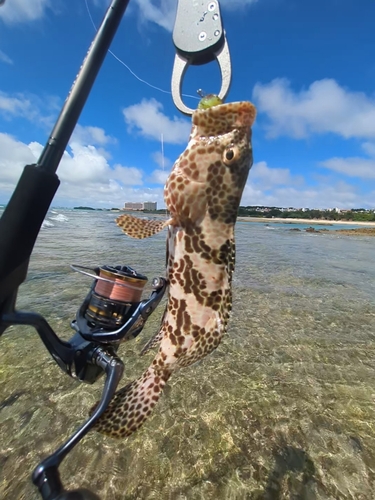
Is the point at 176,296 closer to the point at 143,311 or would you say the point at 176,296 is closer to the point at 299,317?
the point at 143,311

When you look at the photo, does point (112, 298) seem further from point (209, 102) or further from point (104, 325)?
point (209, 102)

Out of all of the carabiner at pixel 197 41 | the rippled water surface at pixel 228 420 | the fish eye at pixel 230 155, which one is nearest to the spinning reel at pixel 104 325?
the fish eye at pixel 230 155

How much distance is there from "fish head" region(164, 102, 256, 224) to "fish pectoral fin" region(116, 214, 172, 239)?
226 mm

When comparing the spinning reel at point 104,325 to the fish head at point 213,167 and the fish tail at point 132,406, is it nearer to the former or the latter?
the fish tail at point 132,406

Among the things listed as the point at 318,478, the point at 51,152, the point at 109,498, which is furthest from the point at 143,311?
the point at 318,478

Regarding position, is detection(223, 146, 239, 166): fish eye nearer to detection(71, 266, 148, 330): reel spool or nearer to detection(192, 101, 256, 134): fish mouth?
detection(192, 101, 256, 134): fish mouth

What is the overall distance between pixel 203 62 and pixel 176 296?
10.1ft

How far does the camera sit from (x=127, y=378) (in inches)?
193

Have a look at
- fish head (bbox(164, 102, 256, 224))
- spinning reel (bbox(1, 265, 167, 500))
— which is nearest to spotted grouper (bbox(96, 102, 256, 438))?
fish head (bbox(164, 102, 256, 224))

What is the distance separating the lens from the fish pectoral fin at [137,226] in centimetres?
252

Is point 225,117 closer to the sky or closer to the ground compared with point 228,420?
closer to the sky

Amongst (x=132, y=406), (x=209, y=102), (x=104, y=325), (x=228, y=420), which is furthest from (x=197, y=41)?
(x=228, y=420)

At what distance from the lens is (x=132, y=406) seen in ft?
7.25

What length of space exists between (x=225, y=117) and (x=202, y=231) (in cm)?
96
